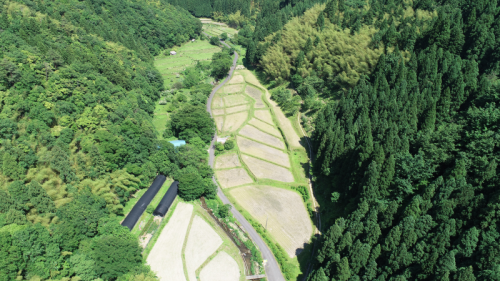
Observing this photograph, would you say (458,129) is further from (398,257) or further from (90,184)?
(90,184)

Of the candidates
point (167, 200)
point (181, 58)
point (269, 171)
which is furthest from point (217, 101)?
point (167, 200)

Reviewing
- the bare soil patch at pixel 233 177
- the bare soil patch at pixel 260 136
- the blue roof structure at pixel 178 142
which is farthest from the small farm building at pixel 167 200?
the bare soil patch at pixel 260 136

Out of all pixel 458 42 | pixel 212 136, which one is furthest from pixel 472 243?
pixel 212 136

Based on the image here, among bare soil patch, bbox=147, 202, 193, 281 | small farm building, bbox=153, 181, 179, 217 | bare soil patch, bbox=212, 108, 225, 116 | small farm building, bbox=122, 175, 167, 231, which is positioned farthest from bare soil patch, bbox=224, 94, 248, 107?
bare soil patch, bbox=147, 202, 193, 281

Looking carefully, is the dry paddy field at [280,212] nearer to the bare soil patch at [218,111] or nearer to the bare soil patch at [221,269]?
the bare soil patch at [221,269]

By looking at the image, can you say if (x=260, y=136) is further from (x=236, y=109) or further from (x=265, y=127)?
(x=236, y=109)

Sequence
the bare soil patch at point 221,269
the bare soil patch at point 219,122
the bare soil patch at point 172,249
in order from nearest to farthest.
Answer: the bare soil patch at point 221,269
the bare soil patch at point 172,249
the bare soil patch at point 219,122
